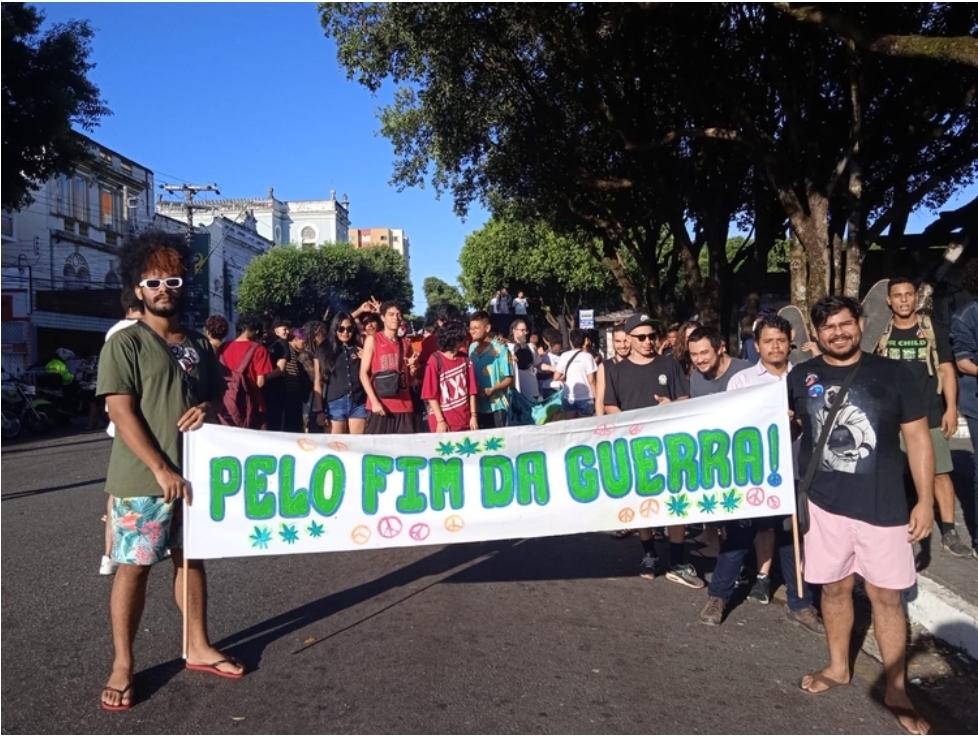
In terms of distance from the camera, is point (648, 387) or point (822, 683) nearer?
point (822, 683)

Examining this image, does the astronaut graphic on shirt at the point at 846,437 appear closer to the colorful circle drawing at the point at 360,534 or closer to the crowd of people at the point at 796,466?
the crowd of people at the point at 796,466

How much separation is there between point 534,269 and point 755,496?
42.8 metres

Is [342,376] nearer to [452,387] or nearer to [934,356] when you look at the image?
[452,387]

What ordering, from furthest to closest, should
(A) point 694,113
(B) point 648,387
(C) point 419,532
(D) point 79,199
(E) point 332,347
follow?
(D) point 79,199 < (A) point 694,113 < (E) point 332,347 < (B) point 648,387 < (C) point 419,532

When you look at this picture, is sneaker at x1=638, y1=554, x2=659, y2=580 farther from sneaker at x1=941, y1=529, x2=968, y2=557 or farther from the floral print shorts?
the floral print shorts

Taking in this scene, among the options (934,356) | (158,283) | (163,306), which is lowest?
(934,356)

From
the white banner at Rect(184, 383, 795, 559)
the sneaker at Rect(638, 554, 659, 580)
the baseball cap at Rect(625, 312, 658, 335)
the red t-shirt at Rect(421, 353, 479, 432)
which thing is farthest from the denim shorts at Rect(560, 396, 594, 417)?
the white banner at Rect(184, 383, 795, 559)

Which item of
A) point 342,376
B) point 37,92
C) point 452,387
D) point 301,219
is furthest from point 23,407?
point 301,219

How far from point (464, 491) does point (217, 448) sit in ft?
4.31

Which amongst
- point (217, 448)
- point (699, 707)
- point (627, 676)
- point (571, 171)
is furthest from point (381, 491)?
point (571, 171)

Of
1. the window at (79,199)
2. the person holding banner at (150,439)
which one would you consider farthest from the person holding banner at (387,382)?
the window at (79,199)

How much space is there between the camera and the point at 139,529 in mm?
4141

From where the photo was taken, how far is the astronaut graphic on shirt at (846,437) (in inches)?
161

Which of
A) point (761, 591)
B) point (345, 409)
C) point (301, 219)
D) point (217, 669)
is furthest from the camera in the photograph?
point (301, 219)
